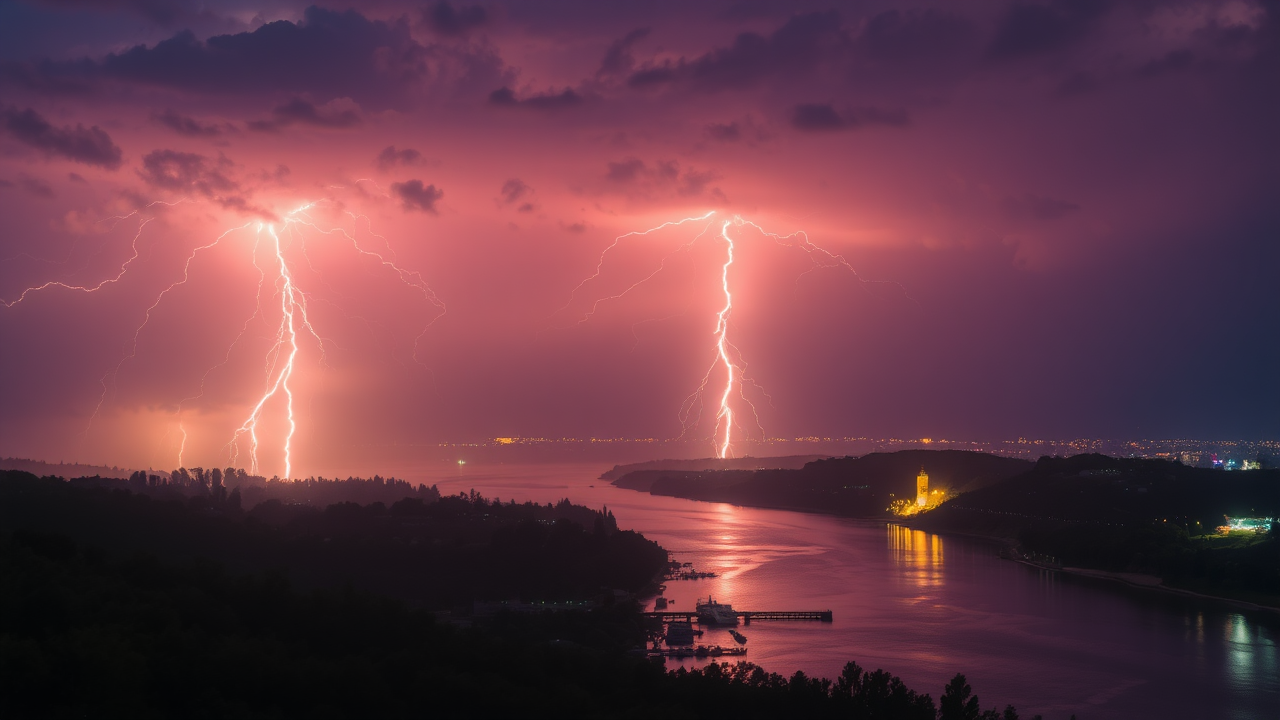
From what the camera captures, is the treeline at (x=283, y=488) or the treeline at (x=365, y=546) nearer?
the treeline at (x=365, y=546)

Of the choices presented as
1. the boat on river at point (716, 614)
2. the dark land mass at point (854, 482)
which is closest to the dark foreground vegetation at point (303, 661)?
the boat on river at point (716, 614)

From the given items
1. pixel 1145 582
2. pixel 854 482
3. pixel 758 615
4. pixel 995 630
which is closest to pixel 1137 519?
pixel 1145 582

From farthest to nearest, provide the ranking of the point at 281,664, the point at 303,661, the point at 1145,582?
the point at 1145,582 → the point at 303,661 → the point at 281,664

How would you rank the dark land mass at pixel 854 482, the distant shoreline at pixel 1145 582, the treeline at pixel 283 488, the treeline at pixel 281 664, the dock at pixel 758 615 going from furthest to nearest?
1. the dark land mass at pixel 854 482
2. the treeline at pixel 283 488
3. the distant shoreline at pixel 1145 582
4. the dock at pixel 758 615
5. the treeline at pixel 281 664

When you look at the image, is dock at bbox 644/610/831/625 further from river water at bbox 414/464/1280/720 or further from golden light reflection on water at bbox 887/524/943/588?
golden light reflection on water at bbox 887/524/943/588

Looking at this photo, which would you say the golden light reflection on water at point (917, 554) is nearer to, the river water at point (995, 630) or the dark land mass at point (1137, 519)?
the river water at point (995, 630)

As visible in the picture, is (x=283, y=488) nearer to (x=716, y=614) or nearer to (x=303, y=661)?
(x=716, y=614)
